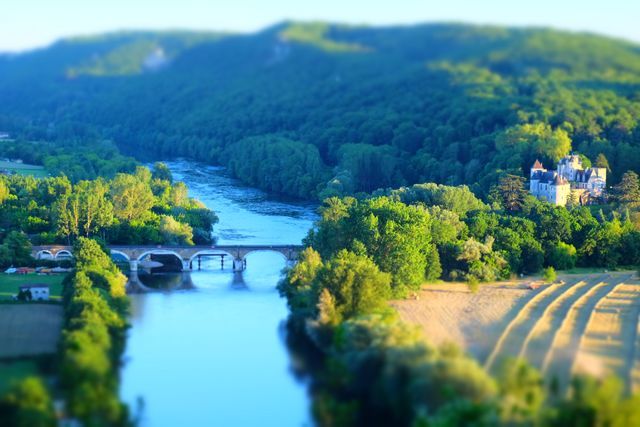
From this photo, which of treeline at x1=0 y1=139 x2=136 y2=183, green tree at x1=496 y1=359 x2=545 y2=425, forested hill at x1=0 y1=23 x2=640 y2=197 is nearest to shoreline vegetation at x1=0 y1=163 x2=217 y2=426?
treeline at x1=0 y1=139 x2=136 y2=183

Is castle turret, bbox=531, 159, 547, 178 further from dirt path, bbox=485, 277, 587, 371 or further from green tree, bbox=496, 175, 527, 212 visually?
dirt path, bbox=485, 277, 587, 371

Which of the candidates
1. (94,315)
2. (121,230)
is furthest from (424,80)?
(94,315)

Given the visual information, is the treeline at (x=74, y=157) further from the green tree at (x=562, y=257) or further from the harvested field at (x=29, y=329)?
the green tree at (x=562, y=257)

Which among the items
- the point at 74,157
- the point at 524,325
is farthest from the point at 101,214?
the point at 74,157

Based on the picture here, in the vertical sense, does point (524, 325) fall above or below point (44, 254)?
above

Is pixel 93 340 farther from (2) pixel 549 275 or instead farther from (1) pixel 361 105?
(1) pixel 361 105

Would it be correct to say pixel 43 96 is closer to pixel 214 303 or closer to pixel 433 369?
pixel 214 303
